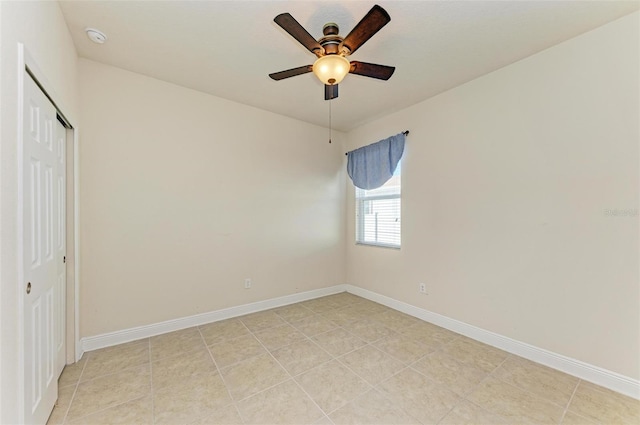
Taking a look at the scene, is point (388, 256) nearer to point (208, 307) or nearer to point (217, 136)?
point (208, 307)

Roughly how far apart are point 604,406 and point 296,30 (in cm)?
315

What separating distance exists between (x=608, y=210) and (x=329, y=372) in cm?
247

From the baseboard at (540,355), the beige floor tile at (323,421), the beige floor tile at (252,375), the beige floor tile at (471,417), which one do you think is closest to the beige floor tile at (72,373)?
the beige floor tile at (252,375)

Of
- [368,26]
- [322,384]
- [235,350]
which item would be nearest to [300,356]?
[322,384]

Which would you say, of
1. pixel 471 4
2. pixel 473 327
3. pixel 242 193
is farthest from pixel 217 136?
pixel 473 327

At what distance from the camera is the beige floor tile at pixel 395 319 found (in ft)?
9.95

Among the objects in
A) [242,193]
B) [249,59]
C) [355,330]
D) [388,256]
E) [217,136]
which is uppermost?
[249,59]

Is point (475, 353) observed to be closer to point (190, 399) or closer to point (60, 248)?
point (190, 399)

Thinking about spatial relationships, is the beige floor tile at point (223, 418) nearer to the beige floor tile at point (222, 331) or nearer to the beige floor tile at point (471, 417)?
the beige floor tile at point (222, 331)

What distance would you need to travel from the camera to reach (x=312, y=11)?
185 cm

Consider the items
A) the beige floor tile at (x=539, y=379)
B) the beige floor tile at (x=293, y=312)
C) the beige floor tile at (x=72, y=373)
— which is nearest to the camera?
the beige floor tile at (x=539, y=379)

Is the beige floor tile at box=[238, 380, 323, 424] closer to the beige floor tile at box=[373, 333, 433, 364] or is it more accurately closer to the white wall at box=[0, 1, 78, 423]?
the beige floor tile at box=[373, 333, 433, 364]

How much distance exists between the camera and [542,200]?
7.55ft

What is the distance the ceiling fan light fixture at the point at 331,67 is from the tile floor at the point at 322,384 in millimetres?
2249
